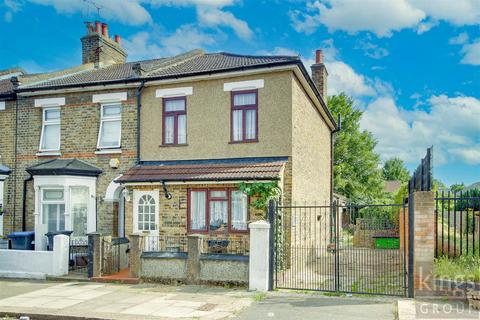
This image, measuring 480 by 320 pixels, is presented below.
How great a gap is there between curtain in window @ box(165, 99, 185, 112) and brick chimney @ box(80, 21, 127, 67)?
644 centimetres

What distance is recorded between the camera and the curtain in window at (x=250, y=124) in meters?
13.8

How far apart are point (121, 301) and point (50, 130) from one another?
8863 mm

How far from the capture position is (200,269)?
36.2 ft

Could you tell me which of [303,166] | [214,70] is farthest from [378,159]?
[214,70]

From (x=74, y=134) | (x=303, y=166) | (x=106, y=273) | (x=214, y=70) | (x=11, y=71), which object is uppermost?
(x=11, y=71)

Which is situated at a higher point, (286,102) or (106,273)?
(286,102)

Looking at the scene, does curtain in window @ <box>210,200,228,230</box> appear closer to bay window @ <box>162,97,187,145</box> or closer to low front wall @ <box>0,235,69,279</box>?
bay window @ <box>162,97,187,145</box>

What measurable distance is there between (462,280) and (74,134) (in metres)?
12.9

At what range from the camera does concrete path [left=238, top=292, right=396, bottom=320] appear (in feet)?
26.9

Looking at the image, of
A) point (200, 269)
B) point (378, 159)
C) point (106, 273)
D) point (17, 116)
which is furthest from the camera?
point (378, 159)

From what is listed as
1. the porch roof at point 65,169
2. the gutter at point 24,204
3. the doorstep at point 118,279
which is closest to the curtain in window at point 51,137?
the porch roof at point 65,169

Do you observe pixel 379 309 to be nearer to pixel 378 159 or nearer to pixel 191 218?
pixel 191 218

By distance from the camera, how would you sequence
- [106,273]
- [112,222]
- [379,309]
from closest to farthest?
[379,309] → [106,273] → [112,222]

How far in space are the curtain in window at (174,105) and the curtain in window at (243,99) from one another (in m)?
1.87
